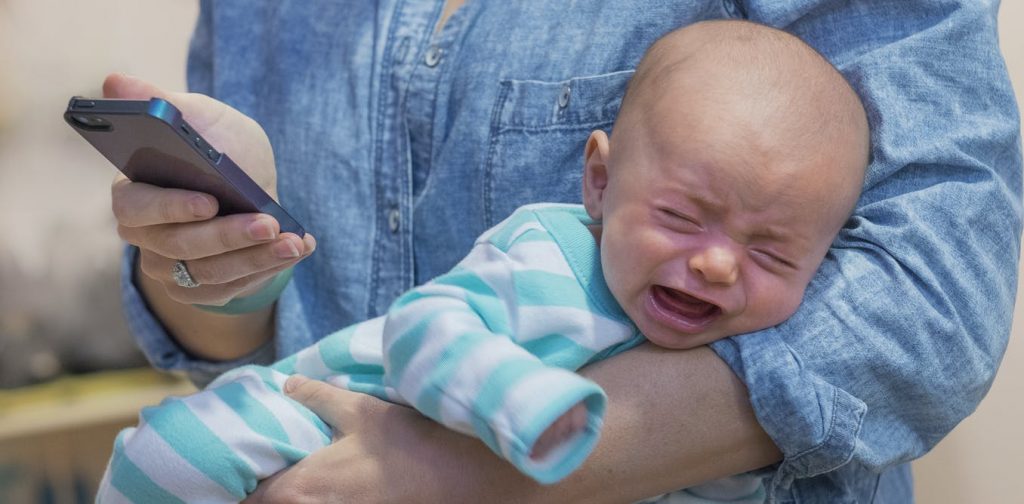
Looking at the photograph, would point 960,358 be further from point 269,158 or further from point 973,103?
point 269,158

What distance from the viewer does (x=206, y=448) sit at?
89cm

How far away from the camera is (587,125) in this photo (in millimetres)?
1062

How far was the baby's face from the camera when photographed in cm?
84

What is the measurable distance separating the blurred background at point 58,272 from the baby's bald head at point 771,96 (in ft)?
4.64

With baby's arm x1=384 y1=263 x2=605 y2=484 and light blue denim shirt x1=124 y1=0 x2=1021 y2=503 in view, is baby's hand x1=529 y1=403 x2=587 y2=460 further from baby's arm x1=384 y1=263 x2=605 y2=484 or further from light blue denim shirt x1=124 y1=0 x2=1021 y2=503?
light blue denim shirt x1=124 y1=0 x2=1021 y2=503

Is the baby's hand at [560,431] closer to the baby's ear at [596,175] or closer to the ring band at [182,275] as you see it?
the baby's ear at [596,175]

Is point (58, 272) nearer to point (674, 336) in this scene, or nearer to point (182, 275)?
point (182, 275)

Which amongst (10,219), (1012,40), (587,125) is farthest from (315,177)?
(10,219)

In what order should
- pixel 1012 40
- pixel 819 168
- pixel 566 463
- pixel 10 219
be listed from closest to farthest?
pixel 566 463
pixel 819 168
pixel 1012 40
pixel 10 219

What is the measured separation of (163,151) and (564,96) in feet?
1.37

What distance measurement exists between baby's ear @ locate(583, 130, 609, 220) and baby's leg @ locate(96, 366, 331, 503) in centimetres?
33

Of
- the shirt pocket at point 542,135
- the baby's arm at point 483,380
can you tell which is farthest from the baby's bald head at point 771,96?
the baby's arm at point 483,380

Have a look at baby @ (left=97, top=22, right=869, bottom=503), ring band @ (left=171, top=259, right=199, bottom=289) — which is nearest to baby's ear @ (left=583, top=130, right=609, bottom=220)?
baby @ (left=97, top=22, right=869, bottom=503)

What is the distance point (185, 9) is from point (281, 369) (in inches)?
56.4
